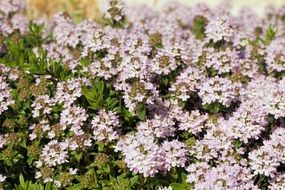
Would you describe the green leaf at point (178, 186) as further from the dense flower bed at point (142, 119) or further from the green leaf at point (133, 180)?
the green leaf at point (133, 180)

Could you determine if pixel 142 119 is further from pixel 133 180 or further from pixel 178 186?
pixel 178 186

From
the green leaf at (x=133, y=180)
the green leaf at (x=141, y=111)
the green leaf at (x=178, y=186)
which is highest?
the green leaf at (x=141, y=111)

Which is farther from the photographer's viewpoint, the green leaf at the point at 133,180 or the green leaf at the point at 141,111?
the green leaf at the point at 141,111

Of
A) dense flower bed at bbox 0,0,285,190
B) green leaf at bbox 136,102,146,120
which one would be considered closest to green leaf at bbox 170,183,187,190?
dense flower bed at bbox 0,0,285,190

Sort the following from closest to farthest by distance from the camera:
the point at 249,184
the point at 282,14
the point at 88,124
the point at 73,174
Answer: the point at 249,184
the point at 73,174
the point at 88,124
the point at 282,14

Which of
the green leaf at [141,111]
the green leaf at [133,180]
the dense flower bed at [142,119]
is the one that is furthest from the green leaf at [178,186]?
the green leaf at [141,111]

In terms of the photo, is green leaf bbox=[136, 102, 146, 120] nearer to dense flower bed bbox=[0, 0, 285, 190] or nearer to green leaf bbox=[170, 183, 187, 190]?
dense flower bed bbox=[0, 0, 285, 190]

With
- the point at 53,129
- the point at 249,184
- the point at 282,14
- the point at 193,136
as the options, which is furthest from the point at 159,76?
the point at 282,14

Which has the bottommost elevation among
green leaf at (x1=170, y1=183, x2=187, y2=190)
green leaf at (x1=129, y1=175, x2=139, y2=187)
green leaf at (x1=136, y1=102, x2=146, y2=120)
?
green leaf at (x1=170, y1=183, x2=187, y2=190)

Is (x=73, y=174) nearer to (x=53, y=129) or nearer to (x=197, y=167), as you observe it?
(x=53, y=129)
